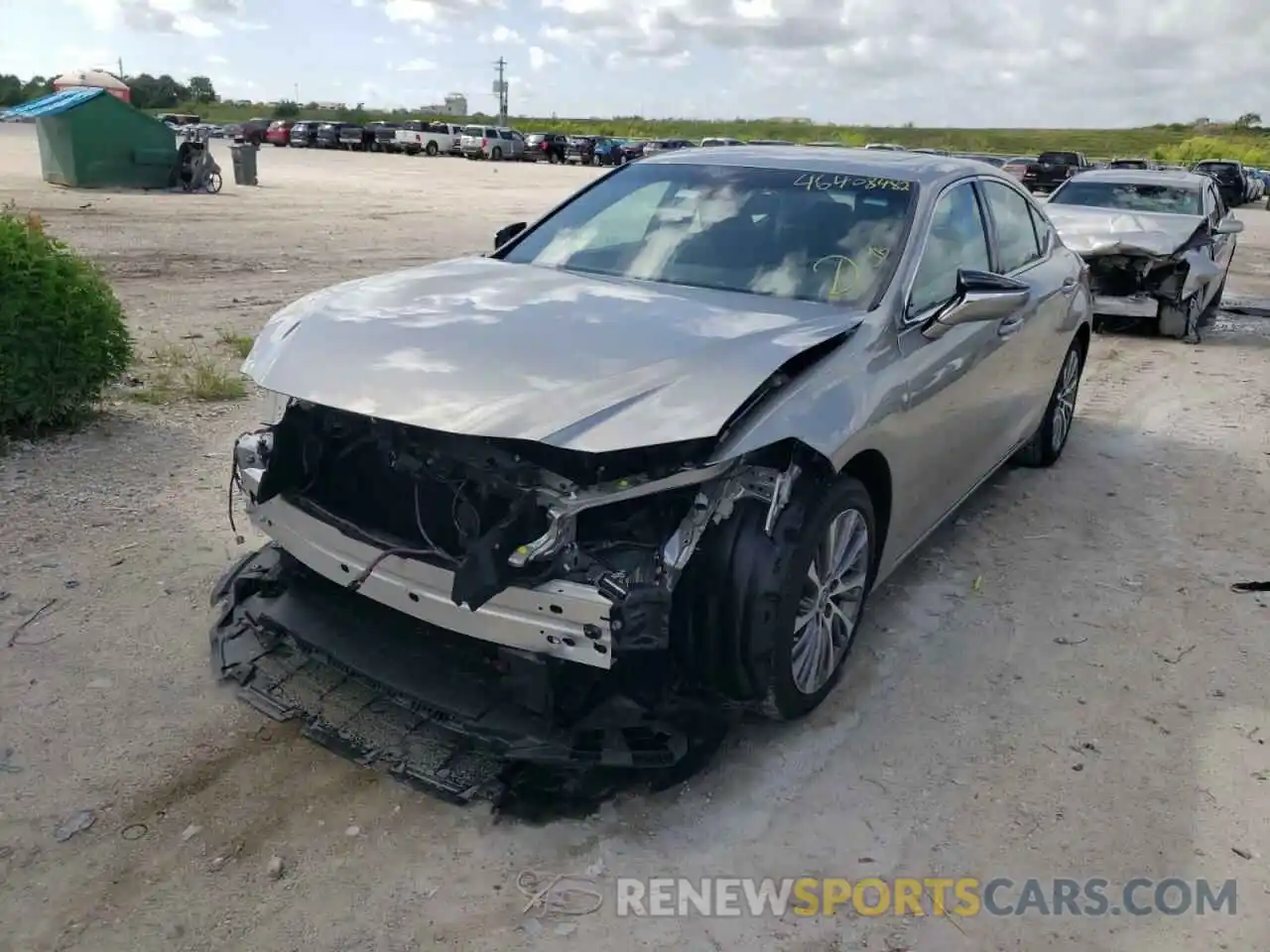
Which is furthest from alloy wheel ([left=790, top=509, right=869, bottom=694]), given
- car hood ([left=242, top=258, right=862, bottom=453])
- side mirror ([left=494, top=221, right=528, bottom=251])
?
side mirror ([left=494, top=221, right=528, bottom=251])

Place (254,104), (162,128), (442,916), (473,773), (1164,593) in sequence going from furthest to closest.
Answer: (254,104), (162,128), (1164,593), (473,773), (442,916)

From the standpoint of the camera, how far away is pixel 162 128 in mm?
23766

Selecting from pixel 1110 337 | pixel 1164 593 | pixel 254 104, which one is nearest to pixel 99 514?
pixel 1164 593

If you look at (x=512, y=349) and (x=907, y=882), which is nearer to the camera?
(x=907, y=882)

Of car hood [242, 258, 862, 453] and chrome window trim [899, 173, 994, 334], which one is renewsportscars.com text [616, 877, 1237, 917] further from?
chrome window trim [899, 173, 994, 334]

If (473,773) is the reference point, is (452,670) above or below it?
above

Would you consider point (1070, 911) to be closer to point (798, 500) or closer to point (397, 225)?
point (798, 500)

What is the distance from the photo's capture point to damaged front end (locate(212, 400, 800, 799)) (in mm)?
2902

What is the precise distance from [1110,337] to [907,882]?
30.4ft

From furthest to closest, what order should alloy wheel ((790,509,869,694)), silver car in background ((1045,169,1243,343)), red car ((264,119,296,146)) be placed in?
1. red car ((264,119,296,146))
2. silver car in background ((1045,169,1243,343))
3. alloy wheel ((790,509,869,694))

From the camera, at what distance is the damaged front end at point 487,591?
290cm

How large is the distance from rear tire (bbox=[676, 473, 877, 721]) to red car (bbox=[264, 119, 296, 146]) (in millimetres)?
55951

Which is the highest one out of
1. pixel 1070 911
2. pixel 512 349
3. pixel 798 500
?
pixel 512 349

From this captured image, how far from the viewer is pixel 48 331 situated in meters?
5.71
